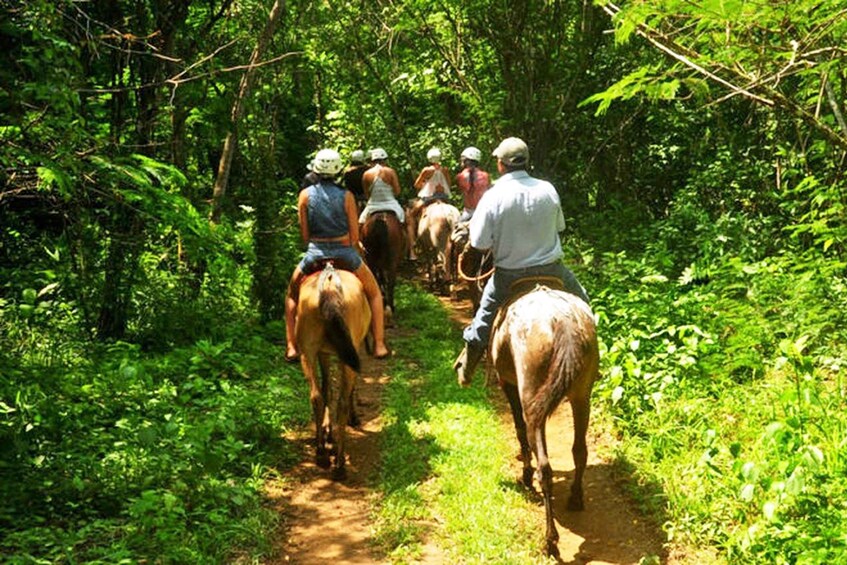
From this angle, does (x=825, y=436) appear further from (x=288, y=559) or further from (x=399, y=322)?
→ (x=399, y=322)

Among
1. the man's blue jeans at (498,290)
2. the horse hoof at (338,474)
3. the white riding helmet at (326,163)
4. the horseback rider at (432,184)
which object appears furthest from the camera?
the horseback rider at (432,184)

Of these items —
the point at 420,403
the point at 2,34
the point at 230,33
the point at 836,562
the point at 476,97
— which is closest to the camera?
the point at 836,562

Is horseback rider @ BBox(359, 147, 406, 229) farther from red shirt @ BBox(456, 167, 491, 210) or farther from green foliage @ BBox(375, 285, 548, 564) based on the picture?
green foliage @ BBox(375, 285, 548, 564)

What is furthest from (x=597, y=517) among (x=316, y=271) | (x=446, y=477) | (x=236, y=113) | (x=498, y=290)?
(x=236, y=113)

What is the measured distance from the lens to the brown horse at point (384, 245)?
1115 centimetres

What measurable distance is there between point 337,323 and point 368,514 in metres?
1.60

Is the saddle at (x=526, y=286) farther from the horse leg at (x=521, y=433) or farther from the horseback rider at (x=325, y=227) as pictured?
the horseback rider at (x=325, y=227)

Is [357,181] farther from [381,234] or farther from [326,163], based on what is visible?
[326,163]

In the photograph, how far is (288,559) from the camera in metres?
5.03

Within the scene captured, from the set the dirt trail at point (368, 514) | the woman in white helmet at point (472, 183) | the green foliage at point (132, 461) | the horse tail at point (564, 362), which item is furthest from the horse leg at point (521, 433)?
the woman in white helmet at point (472, 183)

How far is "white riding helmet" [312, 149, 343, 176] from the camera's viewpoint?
22.1 feet

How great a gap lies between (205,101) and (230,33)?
165 inches

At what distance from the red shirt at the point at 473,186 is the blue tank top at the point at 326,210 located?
4791 millimetres

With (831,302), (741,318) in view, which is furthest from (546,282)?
(831,302)
